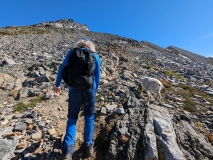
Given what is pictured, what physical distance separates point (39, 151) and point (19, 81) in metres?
6.43

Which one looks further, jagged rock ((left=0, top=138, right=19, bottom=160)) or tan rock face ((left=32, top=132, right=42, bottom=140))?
tan rock face ((left=32, top=132, right=42, bottom=140))

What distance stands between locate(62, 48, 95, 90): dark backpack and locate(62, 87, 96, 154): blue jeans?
19 centimetres

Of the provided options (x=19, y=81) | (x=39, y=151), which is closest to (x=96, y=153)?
(x=39, y=151)

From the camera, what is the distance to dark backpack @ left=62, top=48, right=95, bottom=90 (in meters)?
3.36

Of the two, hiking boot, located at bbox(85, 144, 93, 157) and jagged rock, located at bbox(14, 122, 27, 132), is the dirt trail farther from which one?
jagged rock, located at bbox(14, 122, 27, 132)

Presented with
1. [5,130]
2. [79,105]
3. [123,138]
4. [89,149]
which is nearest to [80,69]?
[79,105]

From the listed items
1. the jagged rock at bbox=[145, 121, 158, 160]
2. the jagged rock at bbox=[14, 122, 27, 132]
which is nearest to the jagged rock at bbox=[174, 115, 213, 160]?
the jagged rock at bbox=[145, 121, 158, 160]

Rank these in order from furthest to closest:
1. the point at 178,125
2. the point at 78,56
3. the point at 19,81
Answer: the point at 19,81, the point at 178,125, the point at 78,56

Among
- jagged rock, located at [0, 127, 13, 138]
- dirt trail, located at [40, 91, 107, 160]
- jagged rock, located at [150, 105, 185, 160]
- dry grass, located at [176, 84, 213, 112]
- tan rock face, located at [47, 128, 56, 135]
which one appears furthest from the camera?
dry grass, located at [176, 84, 213, 112]

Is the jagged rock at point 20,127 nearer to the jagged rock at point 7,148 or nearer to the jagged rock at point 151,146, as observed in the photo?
the jagged rock at point 7,148

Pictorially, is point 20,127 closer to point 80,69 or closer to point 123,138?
point 80,69

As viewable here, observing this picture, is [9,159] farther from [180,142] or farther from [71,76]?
[180,142]

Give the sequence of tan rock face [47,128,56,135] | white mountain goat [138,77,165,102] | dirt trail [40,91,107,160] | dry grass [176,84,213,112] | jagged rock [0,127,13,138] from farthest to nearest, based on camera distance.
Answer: white mountain goat [138,77,165,102], dry grass [176,84,213,112], tan rock face [47,128,56,135], jagged rock [0,127,13,138], dirt trail [40,91,107,160]

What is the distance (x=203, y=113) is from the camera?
7469mm
